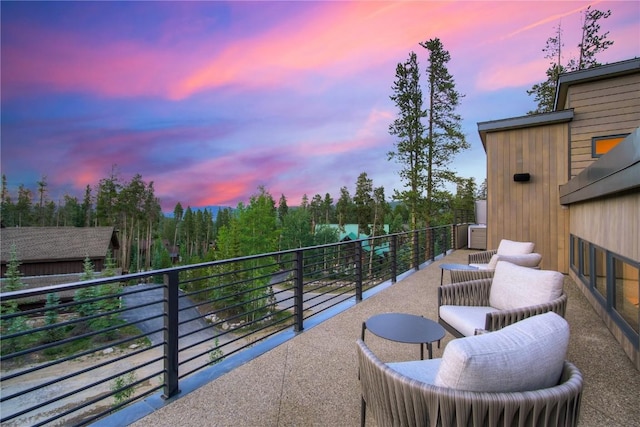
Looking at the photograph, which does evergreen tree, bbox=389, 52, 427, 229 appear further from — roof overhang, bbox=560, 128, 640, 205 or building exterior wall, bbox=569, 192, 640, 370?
roof overhang, bbox=560, 128, 640, 205

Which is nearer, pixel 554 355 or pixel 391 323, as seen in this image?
pixel 554 355

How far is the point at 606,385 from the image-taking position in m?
2.59

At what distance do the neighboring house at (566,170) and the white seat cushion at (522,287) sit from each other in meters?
1.72

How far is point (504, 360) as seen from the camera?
1248 mm

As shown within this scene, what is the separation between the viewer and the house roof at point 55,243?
88.5 feet

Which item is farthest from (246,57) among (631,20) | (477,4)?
(631,20)

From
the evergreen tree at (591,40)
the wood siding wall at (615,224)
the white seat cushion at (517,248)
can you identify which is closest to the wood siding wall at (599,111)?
the wood siding wall at (615,224)

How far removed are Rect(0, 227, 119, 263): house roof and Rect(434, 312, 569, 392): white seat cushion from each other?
3274 cm

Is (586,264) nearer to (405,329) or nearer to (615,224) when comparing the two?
(615,224)

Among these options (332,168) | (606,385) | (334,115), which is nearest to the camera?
(606,385)

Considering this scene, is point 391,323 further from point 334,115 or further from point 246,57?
point 334,115

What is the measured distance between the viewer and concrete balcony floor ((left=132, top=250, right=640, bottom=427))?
85.9 inches

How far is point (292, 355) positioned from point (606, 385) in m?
2.60

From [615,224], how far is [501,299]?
1626 mm
